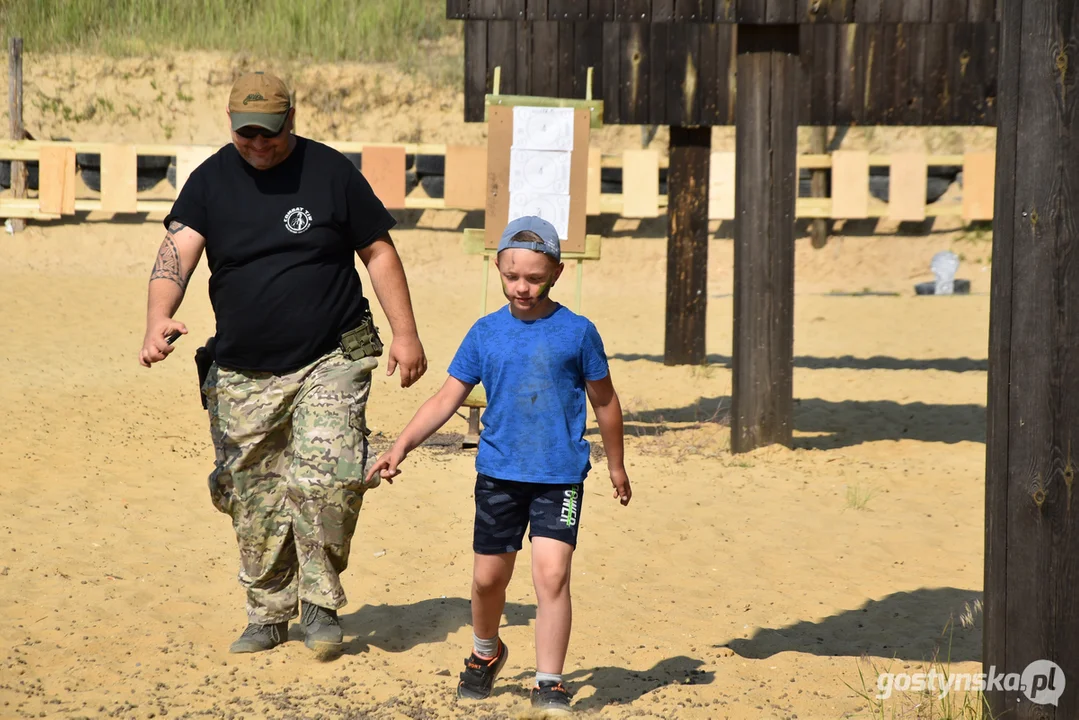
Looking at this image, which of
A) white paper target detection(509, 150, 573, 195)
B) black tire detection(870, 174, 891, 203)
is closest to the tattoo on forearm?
white paper target detection(509, 150, 573, 195)

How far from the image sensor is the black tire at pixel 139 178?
18.3 m

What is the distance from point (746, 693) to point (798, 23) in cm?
482

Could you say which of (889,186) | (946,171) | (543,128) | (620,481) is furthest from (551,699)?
(946,171)

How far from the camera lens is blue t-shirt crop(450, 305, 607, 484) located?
366 cm

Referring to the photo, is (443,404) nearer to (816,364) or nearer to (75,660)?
(75,660)

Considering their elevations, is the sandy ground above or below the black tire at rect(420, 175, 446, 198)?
below

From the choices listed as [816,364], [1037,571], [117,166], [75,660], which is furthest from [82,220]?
[1037,571]

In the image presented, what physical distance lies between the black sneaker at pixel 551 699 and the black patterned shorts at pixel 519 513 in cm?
41

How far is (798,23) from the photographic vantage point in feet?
25.1

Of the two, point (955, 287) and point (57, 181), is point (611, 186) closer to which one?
point (955, 287)

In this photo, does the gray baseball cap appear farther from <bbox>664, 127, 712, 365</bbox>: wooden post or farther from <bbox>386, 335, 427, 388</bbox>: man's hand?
<bbox>664, 127, 712, 365</bbox>: wooden post

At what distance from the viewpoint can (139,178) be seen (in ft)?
61.0

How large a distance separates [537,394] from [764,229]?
4458 mm

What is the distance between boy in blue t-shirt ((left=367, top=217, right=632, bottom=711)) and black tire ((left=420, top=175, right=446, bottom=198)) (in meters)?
14.7
